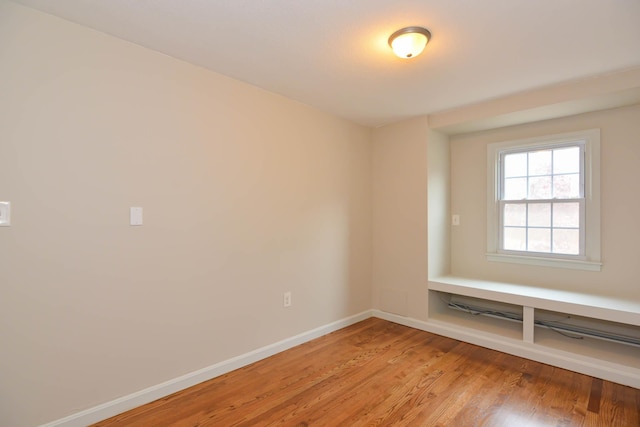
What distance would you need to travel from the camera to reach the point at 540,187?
3.25 metres

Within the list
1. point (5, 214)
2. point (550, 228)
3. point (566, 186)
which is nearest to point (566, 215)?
point (550, 228)

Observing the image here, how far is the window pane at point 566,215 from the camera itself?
3010mm

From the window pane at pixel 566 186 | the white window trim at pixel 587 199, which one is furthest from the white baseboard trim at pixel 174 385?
the window pane at pixel 566 186

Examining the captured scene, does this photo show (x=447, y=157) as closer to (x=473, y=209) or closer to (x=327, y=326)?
(x=473, y=209)

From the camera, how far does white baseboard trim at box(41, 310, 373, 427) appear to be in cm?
185

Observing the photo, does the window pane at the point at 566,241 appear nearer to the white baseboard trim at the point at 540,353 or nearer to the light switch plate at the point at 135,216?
the white baseboard trim at the point at 540,353

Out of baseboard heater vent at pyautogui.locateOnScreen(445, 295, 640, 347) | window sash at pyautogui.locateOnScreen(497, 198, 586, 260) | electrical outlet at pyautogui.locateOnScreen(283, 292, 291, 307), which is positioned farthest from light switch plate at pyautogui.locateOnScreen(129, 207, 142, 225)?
window sash at pyautogui.locateOnScreen(497, 198, 586, 260)

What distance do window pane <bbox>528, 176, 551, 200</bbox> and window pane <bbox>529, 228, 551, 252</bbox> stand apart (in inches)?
13.9

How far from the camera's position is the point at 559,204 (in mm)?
3107

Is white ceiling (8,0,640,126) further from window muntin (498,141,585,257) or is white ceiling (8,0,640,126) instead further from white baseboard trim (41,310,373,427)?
white baseboard trim (41,310,373,427)

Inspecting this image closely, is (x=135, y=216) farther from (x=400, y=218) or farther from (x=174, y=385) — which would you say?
(x=400, y=218)

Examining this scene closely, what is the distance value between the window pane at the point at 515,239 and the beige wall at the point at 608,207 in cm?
20

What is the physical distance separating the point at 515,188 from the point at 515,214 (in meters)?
0.29

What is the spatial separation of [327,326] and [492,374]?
1591 millimetres
